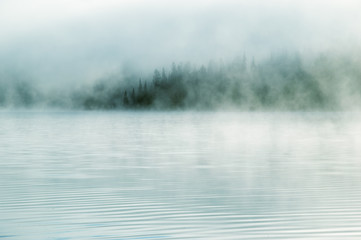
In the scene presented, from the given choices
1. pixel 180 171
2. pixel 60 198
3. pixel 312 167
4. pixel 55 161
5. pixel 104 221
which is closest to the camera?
pixel 104 221

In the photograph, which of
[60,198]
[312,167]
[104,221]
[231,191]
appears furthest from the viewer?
[312,167]

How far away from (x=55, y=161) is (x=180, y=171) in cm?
908

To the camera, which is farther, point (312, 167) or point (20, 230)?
point (312, 167)

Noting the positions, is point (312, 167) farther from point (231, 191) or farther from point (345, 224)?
point (345, 224)

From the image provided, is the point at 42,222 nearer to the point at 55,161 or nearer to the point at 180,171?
the point at 180,171

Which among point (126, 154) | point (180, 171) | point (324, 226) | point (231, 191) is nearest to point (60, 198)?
point (231, 191)

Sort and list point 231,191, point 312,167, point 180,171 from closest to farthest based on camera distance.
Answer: point 231,191 → point 180,171 → point 312,167

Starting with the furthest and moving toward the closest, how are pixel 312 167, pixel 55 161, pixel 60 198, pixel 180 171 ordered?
pixel 55 161 < pixel 312 167 < pixel 180 171 < pixel 60 198

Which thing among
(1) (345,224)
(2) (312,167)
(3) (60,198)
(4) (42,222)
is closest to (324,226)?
(1) (345,224)

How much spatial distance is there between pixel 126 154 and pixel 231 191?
68.1 ft

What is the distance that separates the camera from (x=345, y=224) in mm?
17031

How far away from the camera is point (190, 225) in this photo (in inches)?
661

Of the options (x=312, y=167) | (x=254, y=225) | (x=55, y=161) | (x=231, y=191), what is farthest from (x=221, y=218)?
(x=55, y=161)

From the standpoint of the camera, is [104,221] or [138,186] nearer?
[104,221]
